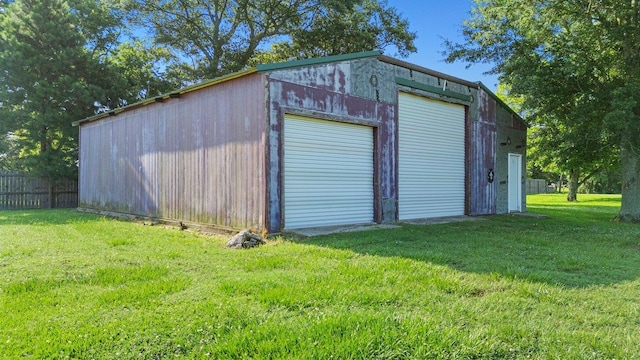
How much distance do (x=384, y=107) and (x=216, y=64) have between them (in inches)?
541

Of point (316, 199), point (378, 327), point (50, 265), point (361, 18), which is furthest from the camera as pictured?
point (361, 18)

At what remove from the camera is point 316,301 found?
352 cm

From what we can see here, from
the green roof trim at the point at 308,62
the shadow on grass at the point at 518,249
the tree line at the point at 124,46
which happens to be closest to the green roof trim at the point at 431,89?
the green roof trim at the point at 308,62

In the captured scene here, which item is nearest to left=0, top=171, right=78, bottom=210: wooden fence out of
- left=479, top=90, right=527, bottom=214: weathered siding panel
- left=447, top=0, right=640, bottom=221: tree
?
left=479, top=90, right=527, bottom=214: weathered siding panel

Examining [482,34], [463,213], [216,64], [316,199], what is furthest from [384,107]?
[216,64]

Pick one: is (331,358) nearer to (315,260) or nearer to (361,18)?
(315,260)

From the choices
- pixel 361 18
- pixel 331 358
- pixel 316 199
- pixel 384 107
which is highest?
pixel 361 18

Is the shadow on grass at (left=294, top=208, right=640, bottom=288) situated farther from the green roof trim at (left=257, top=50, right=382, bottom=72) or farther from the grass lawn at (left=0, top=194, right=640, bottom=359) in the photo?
the green roof trim at (left=257, top=50, right=382, bottom=72)

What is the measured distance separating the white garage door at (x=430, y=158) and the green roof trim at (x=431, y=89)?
0.25 m

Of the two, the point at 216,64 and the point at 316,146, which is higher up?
the point at 216,64

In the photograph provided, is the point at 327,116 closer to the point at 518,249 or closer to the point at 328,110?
the point at 328,110

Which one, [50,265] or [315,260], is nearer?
[50,265]

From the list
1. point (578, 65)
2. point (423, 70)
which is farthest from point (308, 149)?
point (578, 65)

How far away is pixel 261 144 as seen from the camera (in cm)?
737
